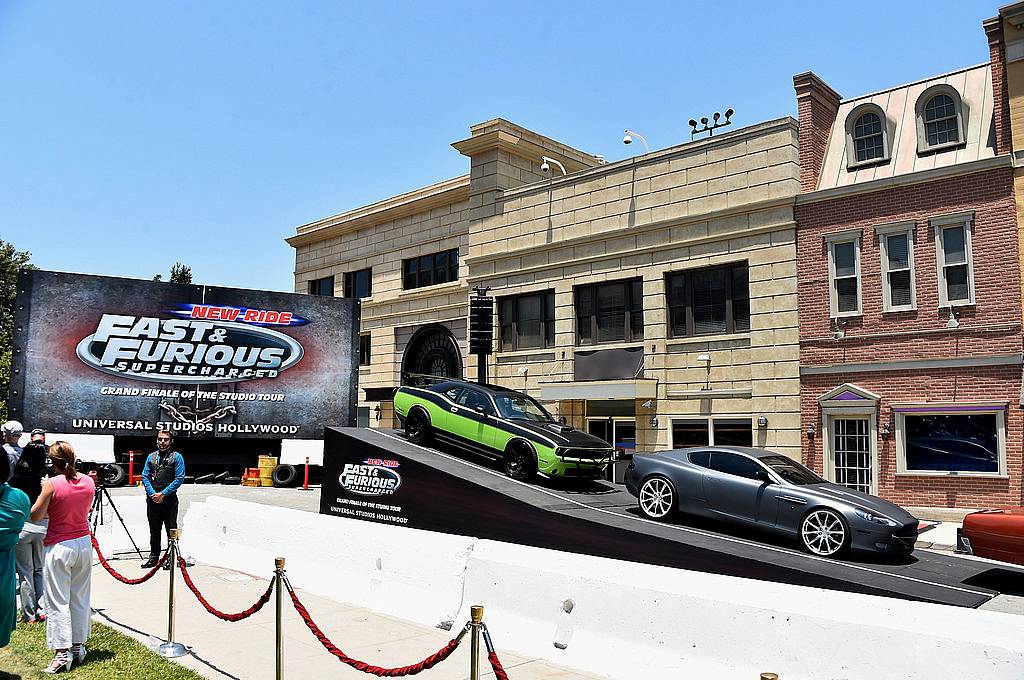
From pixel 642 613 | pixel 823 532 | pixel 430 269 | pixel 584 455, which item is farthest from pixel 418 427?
pixel 430 269

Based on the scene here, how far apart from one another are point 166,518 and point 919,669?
1099 centimetres

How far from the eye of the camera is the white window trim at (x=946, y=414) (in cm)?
1961

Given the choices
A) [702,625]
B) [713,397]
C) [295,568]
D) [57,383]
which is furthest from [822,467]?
[57,383]

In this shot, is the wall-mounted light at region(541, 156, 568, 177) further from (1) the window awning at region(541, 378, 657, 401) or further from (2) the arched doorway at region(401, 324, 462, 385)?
(1) the window awning at region(541, 378, 657, 401)

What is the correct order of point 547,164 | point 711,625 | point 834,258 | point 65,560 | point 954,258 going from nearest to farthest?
point 711,625, point 65,560, point 954,258, point 834,258, point 547,164

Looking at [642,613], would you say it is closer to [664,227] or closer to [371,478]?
[371,478]

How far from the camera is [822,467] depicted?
22438 mm

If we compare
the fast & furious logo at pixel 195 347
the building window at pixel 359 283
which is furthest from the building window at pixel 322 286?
the fast & furious logo at pixel 195 347

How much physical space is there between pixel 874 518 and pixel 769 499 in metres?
1.26

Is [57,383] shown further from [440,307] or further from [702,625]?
[702,625]

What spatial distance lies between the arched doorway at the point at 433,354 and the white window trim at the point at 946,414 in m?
17.6

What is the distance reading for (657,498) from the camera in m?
11.6

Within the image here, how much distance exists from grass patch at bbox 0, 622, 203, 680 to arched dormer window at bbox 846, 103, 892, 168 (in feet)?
71.2

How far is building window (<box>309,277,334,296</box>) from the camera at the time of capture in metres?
42.0
